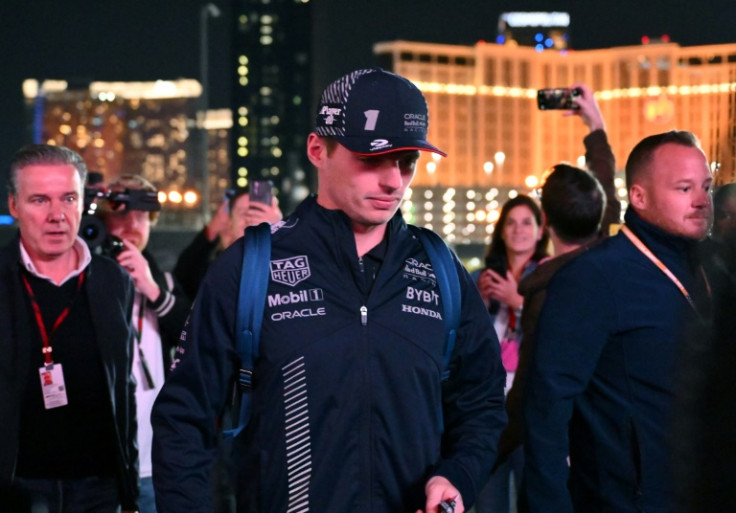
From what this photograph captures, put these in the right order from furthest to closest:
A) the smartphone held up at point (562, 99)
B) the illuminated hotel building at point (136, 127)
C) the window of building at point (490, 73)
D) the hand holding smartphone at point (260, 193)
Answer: the illuminated hotel building at point (136, 127) → the window of building at point (490, 73) → the smartphone held up at point (562, 99) → the hand holding smartphone at point (260, 193)

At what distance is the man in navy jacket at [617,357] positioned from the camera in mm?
3178

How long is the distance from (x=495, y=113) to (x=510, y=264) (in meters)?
126

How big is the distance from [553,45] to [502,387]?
13966 centimetres

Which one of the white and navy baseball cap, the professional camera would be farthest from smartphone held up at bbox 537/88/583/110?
the white and navy baseball cap

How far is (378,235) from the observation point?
9.73ft

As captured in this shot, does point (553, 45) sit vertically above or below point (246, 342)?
above

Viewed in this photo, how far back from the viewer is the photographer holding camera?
5027 mm

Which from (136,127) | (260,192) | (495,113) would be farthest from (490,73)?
(260,192)

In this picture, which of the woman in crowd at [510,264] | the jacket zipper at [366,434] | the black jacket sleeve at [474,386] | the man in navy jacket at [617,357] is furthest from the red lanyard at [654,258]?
the woman in crowd at [510,264]

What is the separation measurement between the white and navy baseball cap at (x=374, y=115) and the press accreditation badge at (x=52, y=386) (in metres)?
1.59

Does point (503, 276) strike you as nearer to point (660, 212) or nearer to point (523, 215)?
point (523, 215)

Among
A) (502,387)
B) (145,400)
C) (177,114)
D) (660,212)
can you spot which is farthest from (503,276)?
(177,114)

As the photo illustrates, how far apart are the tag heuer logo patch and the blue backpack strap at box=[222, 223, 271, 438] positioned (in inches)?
1.2

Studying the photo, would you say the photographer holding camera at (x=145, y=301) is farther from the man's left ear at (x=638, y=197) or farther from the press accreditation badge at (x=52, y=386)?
the man's left ear at (x=638, y=197)
